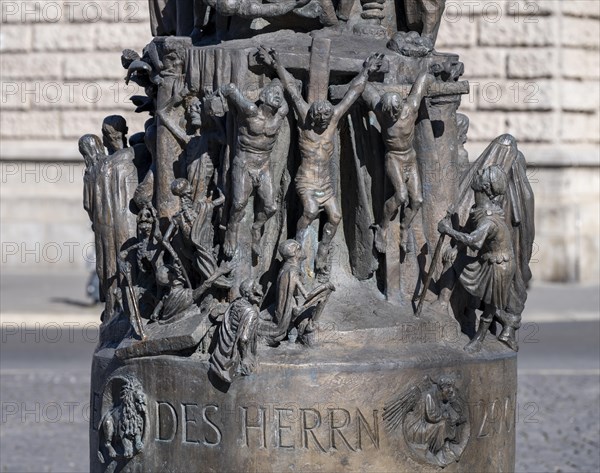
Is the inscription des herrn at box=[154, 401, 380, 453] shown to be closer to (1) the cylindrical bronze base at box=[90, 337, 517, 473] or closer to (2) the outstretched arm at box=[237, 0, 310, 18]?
(1) the cylindrical bronze base at box=[90, 337, 517, 473]

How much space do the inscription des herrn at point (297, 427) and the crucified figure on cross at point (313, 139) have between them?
2.73ft

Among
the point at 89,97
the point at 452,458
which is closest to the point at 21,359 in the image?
the point at 89,97

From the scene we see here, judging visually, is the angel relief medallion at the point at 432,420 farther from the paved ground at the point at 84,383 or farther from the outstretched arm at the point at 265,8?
the paved ground at the point at 84,383

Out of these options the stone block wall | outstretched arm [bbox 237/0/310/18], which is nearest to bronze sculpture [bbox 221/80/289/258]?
outstretched arm [bbox 237/0/310/18]

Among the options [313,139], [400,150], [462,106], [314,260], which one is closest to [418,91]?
[400,150]

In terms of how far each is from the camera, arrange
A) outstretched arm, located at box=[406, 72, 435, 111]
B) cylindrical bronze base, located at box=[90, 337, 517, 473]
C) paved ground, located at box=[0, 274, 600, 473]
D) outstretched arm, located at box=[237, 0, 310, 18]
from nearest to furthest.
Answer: cylindrical bronze base, located at box=[90, 337, 517, 473] → outstretched arm, located at box=[406, 72, 435, 111] → outstretched arm, located at box=[237, 0, 310, 18] → paved ground, located at box=[0, 274, 600, 473]

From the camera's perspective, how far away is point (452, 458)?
7812 millimetres

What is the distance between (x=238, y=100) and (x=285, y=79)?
0.86 feet

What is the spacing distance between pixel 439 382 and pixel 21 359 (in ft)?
29.4

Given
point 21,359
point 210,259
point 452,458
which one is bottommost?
point 21,359

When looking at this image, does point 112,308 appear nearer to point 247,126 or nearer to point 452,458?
point 247,126

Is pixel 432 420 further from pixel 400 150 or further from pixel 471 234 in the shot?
pixel 400 150

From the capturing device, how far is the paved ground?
1179 cm

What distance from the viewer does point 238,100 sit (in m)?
7.59
